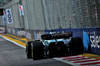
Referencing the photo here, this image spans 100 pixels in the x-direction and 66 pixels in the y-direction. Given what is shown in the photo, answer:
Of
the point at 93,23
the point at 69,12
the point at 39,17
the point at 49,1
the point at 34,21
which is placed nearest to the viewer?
the point at 93,23

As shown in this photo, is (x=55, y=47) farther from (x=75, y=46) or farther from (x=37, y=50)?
(x=75, y=46)

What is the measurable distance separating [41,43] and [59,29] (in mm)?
8694

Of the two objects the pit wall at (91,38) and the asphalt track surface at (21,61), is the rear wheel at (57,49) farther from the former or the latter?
the pit wall at (91,38)

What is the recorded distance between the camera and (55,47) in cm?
1423

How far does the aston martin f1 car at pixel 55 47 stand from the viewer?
1422 centimetres

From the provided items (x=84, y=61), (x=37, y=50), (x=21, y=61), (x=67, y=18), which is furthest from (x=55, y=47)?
(x=67, y=18)

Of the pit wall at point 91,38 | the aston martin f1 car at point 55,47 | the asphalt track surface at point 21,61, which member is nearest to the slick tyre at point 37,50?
the aston martin f1 car at point 55,47

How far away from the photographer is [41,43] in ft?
47.4

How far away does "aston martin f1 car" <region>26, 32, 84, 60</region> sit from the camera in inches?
560

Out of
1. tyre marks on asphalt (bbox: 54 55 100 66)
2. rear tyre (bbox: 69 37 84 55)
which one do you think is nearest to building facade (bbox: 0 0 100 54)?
tyre marks on asphalt (bbox: 54 55 100 66)

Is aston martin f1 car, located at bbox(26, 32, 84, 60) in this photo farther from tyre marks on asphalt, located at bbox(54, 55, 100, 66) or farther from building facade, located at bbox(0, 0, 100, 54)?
building facade, located at bbox(0, 0, 100, 54)

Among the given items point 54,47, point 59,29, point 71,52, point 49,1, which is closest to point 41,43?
point 54,47

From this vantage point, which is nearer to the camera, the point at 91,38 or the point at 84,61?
the point at 84,61

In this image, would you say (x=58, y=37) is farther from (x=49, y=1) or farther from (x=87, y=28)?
(x=49, y=1)
